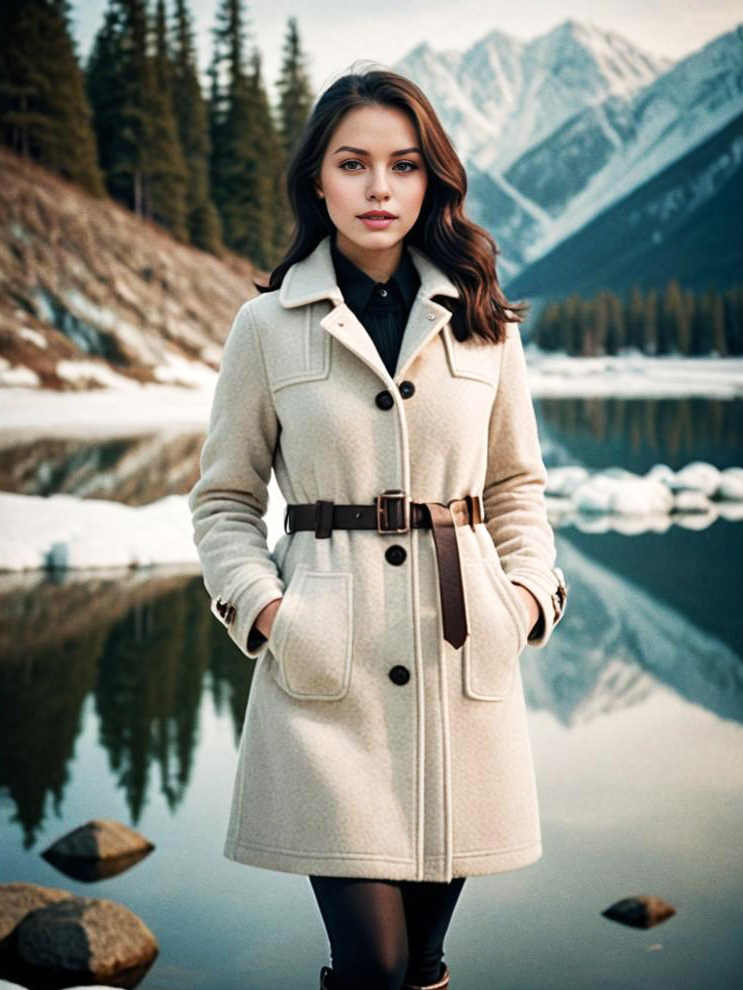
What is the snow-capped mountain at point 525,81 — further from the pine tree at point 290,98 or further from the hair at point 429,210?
the hair at point 429,210

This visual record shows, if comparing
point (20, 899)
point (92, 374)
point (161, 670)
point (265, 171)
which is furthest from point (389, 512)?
point (265, 171)

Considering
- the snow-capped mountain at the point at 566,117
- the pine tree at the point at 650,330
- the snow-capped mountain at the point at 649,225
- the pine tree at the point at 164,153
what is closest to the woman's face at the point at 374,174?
the pine tree at the point at 164,153

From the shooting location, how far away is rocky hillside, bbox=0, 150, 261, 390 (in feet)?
62.4

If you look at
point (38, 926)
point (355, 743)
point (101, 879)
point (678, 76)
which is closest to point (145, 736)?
point (101, 879)

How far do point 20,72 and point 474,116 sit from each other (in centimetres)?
5886

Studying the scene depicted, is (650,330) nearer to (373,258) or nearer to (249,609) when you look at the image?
(373,258)

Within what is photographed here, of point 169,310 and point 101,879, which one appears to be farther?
point 169,310

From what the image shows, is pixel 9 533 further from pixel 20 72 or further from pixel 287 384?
pixel 20 72

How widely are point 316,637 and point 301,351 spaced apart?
36 cm

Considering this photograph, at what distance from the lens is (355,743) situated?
5.22 feet

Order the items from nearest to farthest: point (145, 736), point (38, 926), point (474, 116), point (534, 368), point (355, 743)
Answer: point (355, 743), point (38, 926), point (145, 736), point (534, 368), point (474, 116)

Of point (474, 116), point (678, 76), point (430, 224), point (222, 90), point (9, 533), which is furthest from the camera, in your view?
point (474, 116)

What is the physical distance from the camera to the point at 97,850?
145 inches

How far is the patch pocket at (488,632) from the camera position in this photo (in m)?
1.60
